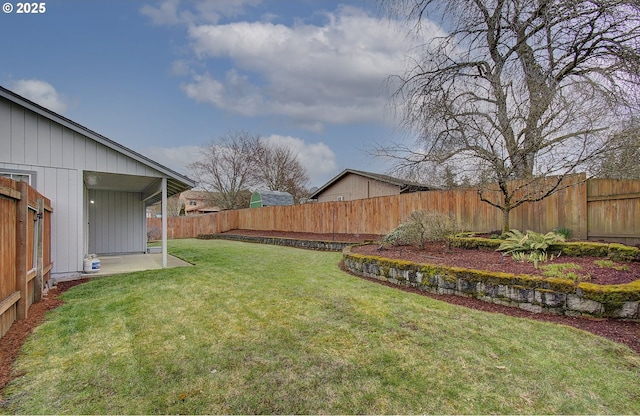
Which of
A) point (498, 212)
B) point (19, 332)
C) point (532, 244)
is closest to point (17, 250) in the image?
point (19, 332)

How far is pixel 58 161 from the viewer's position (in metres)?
6.35

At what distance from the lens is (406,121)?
9.12 metres

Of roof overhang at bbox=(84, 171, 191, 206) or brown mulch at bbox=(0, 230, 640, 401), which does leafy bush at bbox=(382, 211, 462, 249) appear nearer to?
brown mulch at bbox=(0, 230, 640, 401)

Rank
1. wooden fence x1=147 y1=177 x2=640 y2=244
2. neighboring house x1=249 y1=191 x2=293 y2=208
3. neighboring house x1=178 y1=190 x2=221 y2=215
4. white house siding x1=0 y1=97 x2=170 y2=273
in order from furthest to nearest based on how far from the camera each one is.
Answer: neighboring house x1=178 y1=190 x2=221 y2=215 < neighboring house x1=249 y1=191 x2=293 y2=208 < wooden fence x1=147 y1=177 x2=640 y2=244 < white house siding x1=0 y1=97 x2=170 y2=273

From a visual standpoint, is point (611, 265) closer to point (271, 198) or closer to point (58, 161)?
point (58, 161)

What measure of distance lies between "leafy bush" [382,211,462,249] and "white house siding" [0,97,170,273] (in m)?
6.88

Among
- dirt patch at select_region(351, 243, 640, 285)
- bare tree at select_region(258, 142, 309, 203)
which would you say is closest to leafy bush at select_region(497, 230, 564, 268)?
dirt patch at select_region(351, 243, 640, 285)

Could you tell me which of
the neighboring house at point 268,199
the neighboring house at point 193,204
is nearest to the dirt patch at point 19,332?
the neighboring house at point 268,199

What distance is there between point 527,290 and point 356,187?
1506 centimetres

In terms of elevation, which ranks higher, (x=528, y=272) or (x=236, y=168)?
(x=236, y=168)

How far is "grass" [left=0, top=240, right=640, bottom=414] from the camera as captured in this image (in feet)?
7.05

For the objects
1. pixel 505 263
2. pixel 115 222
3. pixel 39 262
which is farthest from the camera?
pixel 115 222

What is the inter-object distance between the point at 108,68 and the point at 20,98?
3.43 meters

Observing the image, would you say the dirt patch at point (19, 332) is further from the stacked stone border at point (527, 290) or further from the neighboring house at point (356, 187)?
the neighboring house at point (356, 187)
